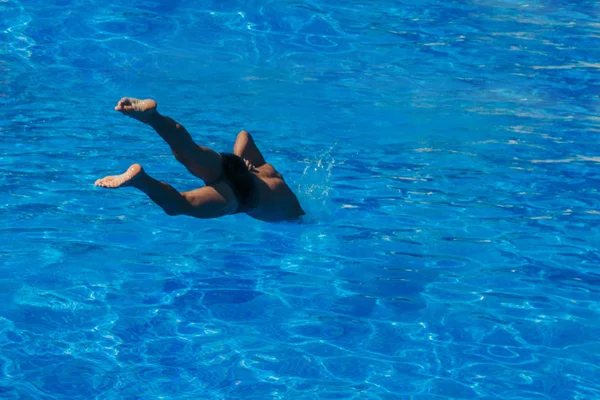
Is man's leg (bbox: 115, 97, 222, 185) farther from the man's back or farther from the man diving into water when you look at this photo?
the man's back

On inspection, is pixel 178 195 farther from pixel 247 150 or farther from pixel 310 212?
pixel 310 212

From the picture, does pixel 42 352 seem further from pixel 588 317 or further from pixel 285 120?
pixel 285 120

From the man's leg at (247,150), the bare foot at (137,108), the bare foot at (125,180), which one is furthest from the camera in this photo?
the man's leg at (247,150)

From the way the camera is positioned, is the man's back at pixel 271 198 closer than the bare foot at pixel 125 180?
No

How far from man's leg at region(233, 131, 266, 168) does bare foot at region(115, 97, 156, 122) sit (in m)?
1.23

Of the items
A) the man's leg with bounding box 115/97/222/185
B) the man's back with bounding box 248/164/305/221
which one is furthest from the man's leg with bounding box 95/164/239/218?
the man's back with bounding box 248/164/305/221

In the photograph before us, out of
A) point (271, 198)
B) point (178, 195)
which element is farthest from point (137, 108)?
point (271, 198)

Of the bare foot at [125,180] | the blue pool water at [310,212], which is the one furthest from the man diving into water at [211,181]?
the blue pool water at [310,212]

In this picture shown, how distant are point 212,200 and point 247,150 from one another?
931 millimetres

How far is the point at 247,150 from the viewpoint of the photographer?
635 cm

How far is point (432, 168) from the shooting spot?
8.25 m

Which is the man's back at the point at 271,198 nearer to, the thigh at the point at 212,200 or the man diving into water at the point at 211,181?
the man diving into water at the point at 211,181

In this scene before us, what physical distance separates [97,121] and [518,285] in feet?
15.6

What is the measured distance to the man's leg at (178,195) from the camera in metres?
4.84
